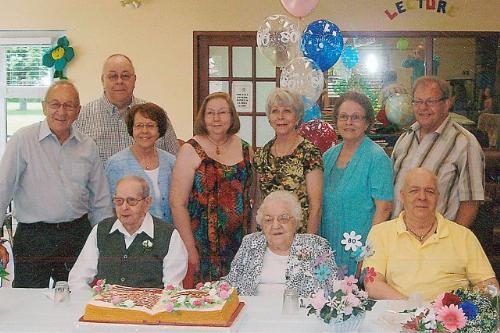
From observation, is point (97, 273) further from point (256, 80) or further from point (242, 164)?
point (256, 80)

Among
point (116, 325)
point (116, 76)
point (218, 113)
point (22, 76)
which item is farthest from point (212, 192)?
point (22, 76)

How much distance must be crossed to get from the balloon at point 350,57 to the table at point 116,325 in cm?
398

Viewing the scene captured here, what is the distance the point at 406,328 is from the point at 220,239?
1430 mm

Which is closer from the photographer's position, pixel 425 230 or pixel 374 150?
pixel 425 230

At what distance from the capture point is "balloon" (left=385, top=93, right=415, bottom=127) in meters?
5.84

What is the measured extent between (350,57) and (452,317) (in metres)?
4.48

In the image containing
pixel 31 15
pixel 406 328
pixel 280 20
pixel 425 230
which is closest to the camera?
pixel 406 328

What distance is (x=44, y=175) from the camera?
3.34 m

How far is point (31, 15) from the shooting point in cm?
623

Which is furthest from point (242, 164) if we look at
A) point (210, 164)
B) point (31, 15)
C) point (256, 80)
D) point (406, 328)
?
point (31, 15)

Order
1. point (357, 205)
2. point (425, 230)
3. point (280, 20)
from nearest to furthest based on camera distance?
point (425, 230) < point (357, 205) < point (280, 20)

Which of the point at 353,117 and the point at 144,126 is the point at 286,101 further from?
the point at 144,126

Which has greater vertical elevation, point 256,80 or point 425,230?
point 256,80

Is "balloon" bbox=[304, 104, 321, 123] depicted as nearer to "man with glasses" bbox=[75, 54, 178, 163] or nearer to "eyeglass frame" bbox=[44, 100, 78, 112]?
"man with glasses" bbox=[75, 54, 178, 163]
